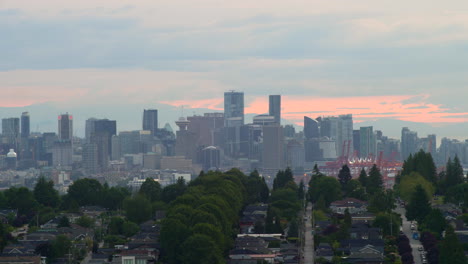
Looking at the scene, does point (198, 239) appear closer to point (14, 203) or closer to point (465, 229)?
point (465, 229)

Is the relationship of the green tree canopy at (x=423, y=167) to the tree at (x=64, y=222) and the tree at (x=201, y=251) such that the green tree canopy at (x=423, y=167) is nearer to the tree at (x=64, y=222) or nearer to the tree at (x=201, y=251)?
the tree at (x=64, y=222)

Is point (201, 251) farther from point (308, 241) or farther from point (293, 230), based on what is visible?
point (293, 230)

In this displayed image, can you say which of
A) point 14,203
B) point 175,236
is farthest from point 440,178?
point 175,236

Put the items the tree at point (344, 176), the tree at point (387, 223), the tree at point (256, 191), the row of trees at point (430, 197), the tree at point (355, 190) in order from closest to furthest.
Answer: the row of trees at point (430, 197), the tree at point (387, 223), the tree at point (355, 190), the tree at point (256, 191), the tree at point (344, 176)

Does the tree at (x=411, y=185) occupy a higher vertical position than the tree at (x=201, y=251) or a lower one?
higher

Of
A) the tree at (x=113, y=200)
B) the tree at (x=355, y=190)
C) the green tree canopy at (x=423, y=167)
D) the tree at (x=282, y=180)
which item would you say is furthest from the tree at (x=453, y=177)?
the tree at (x=113, y=200)

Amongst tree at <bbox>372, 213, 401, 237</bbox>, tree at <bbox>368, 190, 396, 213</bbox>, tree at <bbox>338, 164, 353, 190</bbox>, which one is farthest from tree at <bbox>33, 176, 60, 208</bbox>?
tree at <bbox>372, 213, 401, 237</bbox>

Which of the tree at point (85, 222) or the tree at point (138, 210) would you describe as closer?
the tree at point (85, 222)

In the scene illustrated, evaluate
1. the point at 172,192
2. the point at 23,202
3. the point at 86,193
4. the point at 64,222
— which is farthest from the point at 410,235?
the point at 86,193
